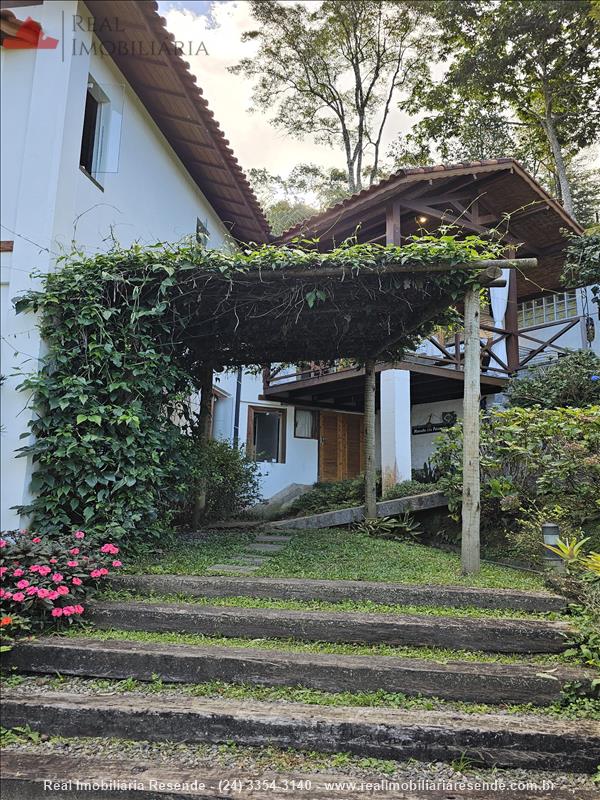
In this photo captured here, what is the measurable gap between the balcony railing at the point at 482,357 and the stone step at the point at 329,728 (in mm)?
6542

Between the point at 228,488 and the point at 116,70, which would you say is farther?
the point at 228,488

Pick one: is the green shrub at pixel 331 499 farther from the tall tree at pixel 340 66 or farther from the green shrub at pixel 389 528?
the tall tree at pixel 340 66

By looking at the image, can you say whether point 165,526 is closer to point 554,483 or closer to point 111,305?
point 111,305

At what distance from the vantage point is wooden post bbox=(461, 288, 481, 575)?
4.14 metres

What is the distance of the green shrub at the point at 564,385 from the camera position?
827cm

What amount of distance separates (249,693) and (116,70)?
6208 mm

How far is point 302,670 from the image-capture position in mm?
2758

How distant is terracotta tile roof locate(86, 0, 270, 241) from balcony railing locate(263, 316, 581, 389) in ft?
10.0

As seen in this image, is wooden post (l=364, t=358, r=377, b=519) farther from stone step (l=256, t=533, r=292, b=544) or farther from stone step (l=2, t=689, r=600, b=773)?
stone step (l=2, t=689, r=600, b=773)

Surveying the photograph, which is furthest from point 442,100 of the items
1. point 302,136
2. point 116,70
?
point 116,70

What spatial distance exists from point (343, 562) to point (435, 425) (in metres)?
7.06

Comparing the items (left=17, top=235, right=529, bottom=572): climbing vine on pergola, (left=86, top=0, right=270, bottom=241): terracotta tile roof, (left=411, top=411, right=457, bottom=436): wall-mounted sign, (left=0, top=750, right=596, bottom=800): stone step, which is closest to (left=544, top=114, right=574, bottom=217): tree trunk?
(left=411, top=411, right=457, bottom=436): wall-mounted sign

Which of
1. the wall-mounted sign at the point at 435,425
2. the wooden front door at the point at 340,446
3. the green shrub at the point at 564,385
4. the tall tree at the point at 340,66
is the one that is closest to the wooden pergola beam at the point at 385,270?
the green shrub at the point at 564,385

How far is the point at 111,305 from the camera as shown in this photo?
4555 millimetres
